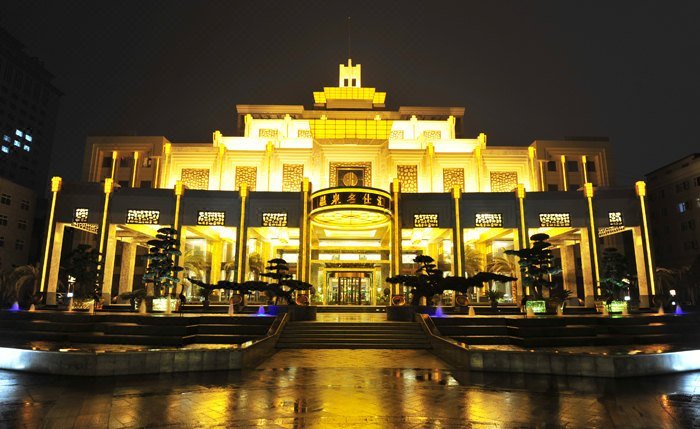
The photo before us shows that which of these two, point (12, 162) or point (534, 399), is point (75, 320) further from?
point (12, 162)

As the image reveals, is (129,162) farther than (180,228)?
Yes

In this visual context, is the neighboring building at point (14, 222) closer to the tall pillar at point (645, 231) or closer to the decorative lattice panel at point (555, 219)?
the decorative lattice panel at point (555, 219)

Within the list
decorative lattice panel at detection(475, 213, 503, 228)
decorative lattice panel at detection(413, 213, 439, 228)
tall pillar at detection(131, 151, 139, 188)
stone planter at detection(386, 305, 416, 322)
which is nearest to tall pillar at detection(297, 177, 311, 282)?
decorative lattice panel at detection(413, 213, 439, 228)

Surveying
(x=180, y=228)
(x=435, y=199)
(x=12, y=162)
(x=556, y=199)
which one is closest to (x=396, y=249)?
(x=435, y=199)

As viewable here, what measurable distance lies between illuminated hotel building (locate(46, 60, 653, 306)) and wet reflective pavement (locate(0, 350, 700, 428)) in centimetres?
1612

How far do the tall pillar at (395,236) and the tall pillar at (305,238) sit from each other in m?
5.27

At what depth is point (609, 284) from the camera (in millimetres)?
21188

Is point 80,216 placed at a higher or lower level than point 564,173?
lower

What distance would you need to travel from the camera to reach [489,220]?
27500 millimetres

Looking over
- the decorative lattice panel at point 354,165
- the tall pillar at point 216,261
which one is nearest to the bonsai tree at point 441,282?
the decorative lattice panel at point 354,165

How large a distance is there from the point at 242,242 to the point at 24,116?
7067cm

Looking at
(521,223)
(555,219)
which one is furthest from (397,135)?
(555,219)

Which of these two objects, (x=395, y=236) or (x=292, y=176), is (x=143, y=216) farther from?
(x=395, y=236)

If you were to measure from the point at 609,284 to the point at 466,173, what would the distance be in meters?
15.1
